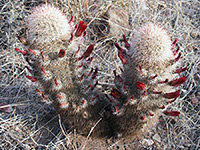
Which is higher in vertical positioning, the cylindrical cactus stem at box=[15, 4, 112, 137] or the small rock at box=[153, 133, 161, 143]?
the cylindrical cactus stem at box=[15, 4, 112, 137]

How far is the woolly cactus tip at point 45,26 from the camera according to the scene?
1.40 metres

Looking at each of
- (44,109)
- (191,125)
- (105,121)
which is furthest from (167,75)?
(44,109)

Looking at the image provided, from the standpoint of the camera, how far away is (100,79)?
271cm

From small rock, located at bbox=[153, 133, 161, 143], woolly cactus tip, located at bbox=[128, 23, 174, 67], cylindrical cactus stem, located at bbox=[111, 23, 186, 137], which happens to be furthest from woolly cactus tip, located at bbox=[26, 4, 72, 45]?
small rock, located at bbox=[153, 133, 161, 143]

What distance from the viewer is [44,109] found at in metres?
2.41

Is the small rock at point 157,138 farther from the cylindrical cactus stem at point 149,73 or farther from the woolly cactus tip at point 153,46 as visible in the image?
the woolly cactus tip at point 153,46

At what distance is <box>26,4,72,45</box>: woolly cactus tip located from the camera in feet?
4.60

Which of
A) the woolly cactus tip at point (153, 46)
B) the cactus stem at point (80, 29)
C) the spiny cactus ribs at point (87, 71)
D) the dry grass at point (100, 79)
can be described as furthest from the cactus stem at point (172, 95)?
the dry grass at point (100, 79)

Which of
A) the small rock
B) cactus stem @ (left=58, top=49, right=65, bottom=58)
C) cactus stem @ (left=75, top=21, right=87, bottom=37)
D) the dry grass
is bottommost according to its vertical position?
the small rock

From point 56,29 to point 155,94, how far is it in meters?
0.88

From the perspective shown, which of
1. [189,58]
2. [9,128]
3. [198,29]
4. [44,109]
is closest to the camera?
[9,128]

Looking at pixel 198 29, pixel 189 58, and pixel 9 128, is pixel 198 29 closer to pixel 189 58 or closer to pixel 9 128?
pixel 189 58

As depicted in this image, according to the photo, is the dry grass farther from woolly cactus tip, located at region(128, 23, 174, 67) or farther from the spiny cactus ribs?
woolly cactus tip, located at region(128, 23, 174, 67)

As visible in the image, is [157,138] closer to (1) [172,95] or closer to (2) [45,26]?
(1) [172,95]
